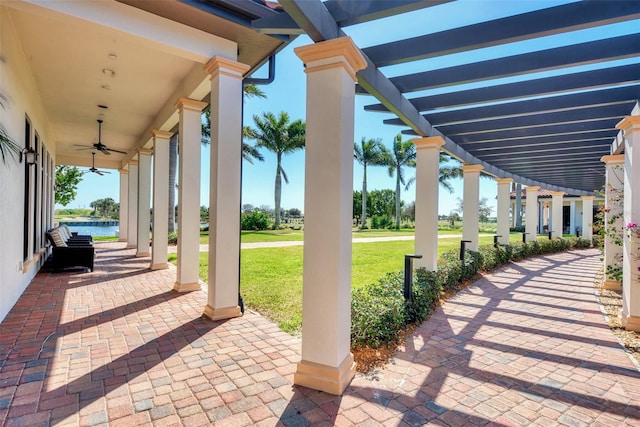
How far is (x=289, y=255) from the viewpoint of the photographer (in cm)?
1147

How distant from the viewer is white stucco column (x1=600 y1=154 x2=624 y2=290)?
22.1ft

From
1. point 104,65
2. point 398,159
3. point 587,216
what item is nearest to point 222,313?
point 104,65

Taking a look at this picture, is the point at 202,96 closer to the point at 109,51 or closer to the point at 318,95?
the point at 109,51

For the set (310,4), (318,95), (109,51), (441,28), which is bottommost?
(318,95)

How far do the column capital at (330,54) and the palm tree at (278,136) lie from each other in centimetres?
2300

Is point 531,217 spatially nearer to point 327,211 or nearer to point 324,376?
point 327,211

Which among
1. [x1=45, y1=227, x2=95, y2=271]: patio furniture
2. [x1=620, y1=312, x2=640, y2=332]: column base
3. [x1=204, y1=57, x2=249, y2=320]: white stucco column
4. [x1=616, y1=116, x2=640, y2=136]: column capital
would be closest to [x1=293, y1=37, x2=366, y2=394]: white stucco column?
[x1=204, y1=57, x2=249, y2=320]: white stucco column

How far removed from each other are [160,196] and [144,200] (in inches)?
108

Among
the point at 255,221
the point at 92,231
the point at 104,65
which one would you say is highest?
the point at 104,65

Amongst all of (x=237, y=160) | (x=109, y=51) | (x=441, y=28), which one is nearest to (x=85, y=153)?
(x=109, y=51)

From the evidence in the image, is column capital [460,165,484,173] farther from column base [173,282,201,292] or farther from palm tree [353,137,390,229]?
palm tree [353,137,390,229]

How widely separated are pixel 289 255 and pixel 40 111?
7720mm

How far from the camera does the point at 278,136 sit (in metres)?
25.7

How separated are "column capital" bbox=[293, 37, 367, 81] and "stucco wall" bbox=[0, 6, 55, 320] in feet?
13.6
